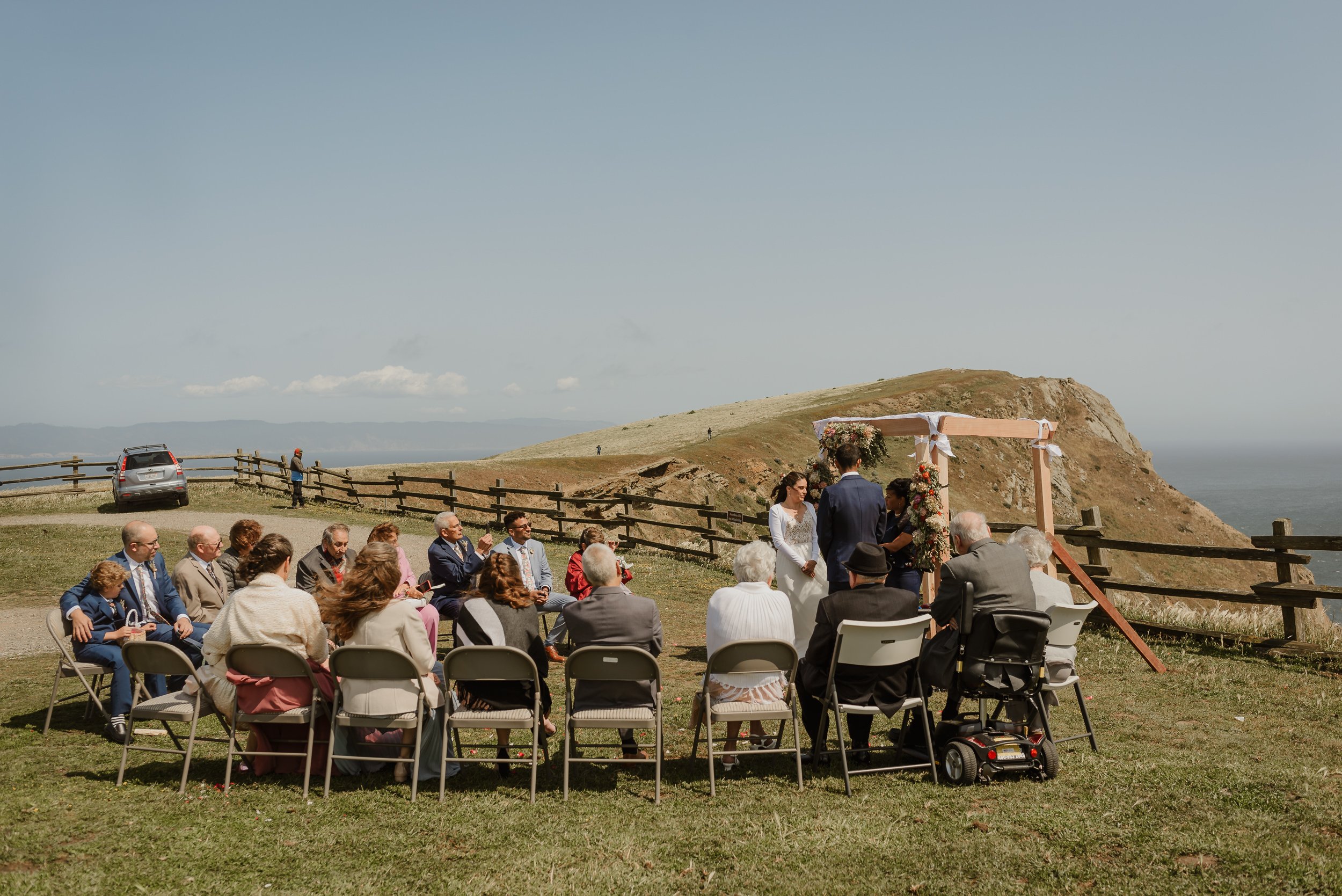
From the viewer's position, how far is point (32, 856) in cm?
407

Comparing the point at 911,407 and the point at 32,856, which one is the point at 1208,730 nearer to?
the point at 32,856

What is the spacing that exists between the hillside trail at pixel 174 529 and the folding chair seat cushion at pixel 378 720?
686cm

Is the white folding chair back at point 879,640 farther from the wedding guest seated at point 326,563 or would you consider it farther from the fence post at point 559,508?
the fence post at point 559,508

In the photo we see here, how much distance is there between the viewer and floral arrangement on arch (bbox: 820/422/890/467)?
27.9 feet

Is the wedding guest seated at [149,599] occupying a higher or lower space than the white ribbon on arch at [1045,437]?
lower

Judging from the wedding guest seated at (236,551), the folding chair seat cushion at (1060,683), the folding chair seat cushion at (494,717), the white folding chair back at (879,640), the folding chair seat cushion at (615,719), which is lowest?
the folding chair seat cushion at (1060,683)

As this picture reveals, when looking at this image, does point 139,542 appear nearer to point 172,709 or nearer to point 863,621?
point 172,709

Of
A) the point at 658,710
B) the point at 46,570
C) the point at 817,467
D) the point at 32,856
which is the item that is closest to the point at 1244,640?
the point at 817,467

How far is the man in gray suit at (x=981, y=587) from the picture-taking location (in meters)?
5.42

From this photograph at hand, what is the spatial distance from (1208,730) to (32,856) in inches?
286

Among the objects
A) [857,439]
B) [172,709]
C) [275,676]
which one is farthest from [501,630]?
[857,439]

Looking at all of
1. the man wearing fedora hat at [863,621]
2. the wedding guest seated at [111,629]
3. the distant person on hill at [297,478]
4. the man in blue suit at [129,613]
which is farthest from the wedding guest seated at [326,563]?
the distant person on hill at [297,478]

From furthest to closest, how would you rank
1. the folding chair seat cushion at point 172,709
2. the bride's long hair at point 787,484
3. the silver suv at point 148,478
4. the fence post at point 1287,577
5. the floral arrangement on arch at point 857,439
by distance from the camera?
1. the silver suv at point 148,478
2. the fence post at point 1287,577
3. the floral arrangement on arch at point 857,439
4. the bride's long hair at point 787,484
5. the folding chair seat cushion at point 172,709

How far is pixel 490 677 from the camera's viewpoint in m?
5.05
